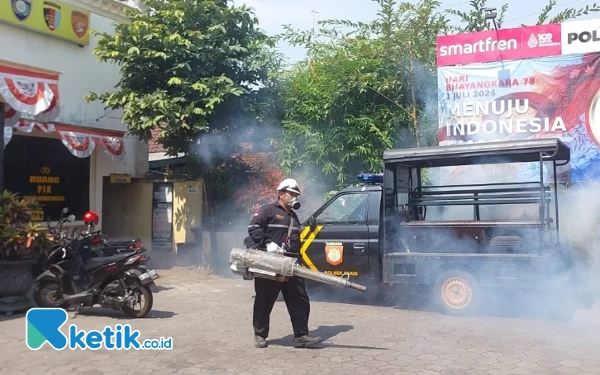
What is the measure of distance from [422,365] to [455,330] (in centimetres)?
152

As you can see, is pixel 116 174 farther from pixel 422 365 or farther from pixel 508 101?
pixel 422 365

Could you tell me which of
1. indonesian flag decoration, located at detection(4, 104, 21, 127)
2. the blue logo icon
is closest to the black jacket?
indonesian flag decoration, located at detection(4, 104, 21, 127)

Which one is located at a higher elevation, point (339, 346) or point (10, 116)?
point (10, 116)

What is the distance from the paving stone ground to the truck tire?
0.19 meters

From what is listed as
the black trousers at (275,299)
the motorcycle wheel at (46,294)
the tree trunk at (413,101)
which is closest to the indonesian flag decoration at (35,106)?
the motorcycle wheel at (46,294)

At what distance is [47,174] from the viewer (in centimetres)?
1121

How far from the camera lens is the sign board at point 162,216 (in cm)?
1259

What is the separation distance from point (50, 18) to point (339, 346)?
28.6ft

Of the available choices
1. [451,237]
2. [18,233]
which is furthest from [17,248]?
[451,237]

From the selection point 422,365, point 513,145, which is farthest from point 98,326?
point 513,145

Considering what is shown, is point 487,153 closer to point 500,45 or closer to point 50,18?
point 500,45

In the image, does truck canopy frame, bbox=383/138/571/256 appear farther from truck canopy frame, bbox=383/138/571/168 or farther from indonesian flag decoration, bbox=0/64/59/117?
indonesian flag decoration, bbox=0/64/59/117

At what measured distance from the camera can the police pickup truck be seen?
7008 mm

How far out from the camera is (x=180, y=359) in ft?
17.9
